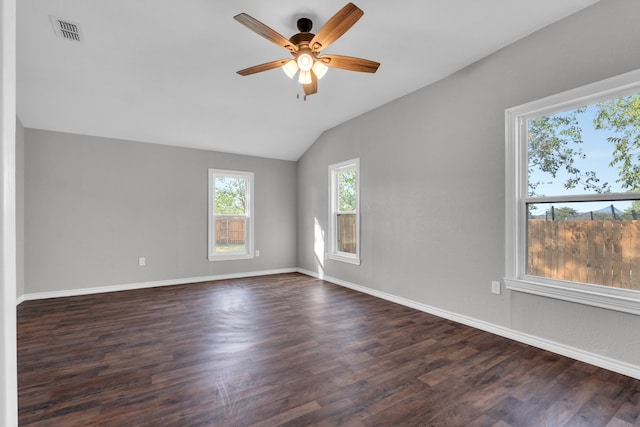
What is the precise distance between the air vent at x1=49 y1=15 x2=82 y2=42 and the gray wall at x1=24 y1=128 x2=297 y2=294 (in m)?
2.25

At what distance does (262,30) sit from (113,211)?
4008mm

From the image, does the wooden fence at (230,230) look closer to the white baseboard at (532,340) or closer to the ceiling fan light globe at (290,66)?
the white baseboard at (532,340)

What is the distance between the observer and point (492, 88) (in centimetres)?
308

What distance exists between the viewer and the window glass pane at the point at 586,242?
2.35 meters

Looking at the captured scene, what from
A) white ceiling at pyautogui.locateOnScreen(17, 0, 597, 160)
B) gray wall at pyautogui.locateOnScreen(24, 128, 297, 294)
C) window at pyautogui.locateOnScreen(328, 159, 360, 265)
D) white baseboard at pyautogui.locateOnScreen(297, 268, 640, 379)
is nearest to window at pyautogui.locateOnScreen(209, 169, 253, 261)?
gray wall at pyautogui.locateOnScreen(24, 128, 297, 294)

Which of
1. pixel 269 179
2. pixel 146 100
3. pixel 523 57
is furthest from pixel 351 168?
pixel 146 100

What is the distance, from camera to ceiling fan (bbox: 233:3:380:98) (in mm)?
2173

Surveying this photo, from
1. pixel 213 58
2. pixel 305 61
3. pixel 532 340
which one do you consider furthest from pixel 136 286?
pixel 532 340

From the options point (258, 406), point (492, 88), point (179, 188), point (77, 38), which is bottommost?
point (258, 406)

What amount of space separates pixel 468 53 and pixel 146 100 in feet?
12.6

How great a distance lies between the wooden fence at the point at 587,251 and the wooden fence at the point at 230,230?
463cm

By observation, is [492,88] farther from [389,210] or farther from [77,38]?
[77,38]

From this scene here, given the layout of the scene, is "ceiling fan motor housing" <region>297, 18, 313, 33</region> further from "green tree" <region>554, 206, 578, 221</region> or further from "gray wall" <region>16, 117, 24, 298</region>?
"gray wall" <region>16, 117, 24, 298</region>

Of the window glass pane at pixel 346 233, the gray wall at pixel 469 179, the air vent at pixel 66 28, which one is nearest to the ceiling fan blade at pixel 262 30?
the air vent at pixel 66 28
